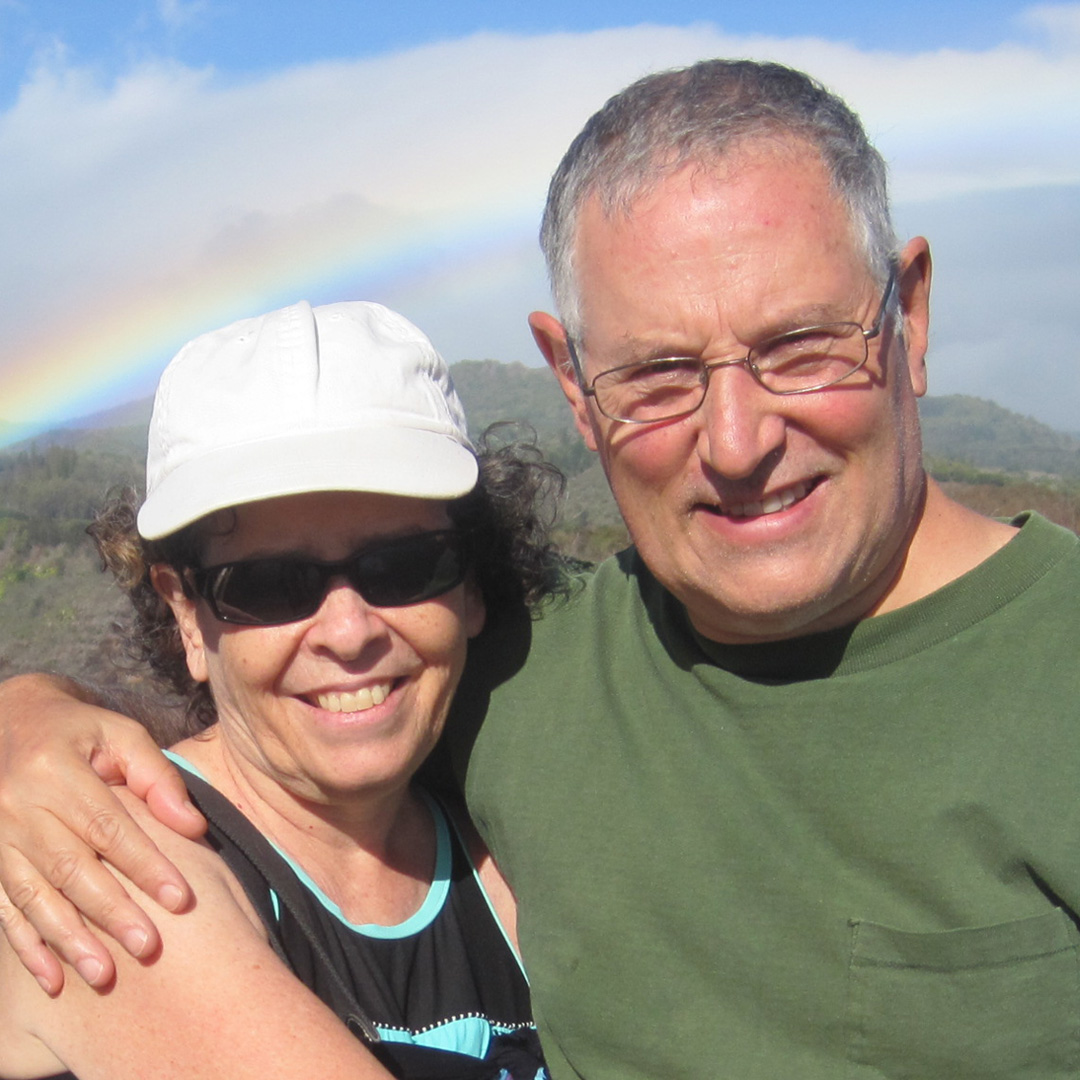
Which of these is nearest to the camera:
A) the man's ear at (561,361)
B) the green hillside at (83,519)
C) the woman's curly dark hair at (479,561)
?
the man's ear at (561,361)

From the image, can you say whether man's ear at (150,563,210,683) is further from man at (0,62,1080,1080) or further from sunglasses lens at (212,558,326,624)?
man at (0,62,1080,1080)

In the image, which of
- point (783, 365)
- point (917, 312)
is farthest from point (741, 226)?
point (917, 312)

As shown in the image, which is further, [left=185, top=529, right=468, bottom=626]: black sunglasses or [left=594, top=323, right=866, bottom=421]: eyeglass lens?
[left=185, top=529, right=468, bottom=626]: black sunglasses

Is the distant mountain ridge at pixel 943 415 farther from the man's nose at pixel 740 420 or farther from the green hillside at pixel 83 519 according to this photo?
the man's nose at pixel 740 420

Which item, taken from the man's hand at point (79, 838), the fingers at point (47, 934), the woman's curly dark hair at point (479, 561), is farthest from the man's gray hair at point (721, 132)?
the fingers at point (47, 934)

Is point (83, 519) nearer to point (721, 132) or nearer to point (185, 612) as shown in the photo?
point (185, 612)

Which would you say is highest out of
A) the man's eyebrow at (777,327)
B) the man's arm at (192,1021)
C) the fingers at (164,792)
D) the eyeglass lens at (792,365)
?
the man's eyebrow at (777,327)

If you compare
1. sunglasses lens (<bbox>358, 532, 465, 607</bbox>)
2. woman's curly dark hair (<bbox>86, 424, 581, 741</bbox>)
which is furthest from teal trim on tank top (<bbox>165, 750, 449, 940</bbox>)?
sunglasses lens (<bbox>358, 532, 465, 607</bbox>)

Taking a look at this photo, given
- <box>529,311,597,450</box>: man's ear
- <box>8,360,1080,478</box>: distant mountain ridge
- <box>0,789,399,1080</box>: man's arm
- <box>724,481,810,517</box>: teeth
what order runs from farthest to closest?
<box>8,360,1080,478</box>: distant mountain ridge, <box>529,311,597,450</box>: man's ear, <box>724,481,810,517</box>: teeth, <box>0,789,399,1080</box>: man's arm

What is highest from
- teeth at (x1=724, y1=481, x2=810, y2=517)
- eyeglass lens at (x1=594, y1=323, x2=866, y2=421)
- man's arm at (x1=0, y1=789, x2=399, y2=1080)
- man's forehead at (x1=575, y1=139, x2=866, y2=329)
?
man's forehead at (x1=575, y1=139, x2=866, y2=329)
